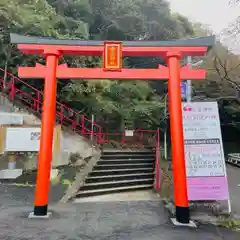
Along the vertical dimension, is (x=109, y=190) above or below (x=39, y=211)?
above

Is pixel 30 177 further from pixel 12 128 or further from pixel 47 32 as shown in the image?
pixel 47 32

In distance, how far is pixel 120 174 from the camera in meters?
8.52

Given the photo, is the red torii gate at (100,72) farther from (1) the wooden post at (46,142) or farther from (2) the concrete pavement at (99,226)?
(2) the concrete pavement at (99,226)

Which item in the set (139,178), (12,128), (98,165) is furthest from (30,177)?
(139,178)

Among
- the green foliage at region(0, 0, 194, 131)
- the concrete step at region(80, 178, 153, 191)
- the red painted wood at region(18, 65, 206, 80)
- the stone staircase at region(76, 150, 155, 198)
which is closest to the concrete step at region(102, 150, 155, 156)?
the stone staircase at region(76, 150, 155, 198)

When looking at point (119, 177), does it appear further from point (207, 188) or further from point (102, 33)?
point (102, 33)

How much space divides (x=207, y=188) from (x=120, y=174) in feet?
12.3

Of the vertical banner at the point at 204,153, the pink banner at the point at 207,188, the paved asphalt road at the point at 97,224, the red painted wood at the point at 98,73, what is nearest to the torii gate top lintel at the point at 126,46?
the red painted wood at the point at 98,73

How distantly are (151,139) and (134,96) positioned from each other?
103 inches

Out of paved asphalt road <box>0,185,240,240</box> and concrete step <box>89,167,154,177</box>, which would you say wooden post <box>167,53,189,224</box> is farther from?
concrete step <box>89,167,154,177</box>

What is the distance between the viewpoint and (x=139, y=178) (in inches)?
339

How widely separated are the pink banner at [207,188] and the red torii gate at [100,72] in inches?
18.3

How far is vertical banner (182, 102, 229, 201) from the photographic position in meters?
5.45

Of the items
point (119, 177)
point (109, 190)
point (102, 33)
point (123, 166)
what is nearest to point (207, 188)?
point (109, 190)
